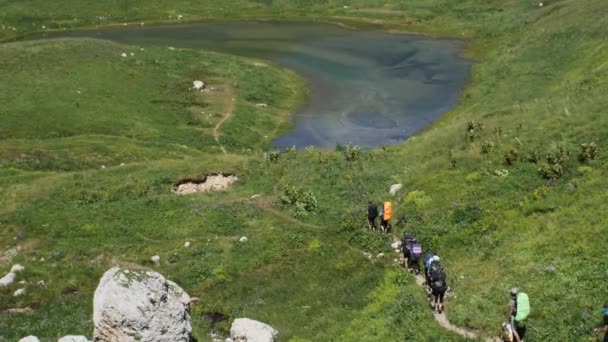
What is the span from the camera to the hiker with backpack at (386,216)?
115ft

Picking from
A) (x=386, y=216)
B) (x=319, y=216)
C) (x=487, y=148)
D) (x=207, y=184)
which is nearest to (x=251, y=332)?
(x=386, y=216)

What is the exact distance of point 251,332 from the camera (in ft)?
85.8

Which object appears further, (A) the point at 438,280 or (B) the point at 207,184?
(B) the point at 207,184

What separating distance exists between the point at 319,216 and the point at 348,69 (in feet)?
194

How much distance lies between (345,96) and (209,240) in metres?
49.2

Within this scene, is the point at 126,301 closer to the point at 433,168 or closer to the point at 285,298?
the point at 285,298

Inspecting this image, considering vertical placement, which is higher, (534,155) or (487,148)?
(534,155)

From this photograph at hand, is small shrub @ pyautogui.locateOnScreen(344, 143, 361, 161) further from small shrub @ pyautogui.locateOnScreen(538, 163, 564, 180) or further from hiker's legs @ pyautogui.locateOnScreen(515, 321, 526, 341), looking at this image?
hiker's legs @ pyautogui.locateOnScreen(515, 321, 526, 341)

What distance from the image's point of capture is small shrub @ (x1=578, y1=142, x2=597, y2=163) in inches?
1351

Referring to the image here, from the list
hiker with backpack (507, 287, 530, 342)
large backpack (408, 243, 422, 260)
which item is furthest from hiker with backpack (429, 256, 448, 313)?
large backpack (408, 243, 422, 260)

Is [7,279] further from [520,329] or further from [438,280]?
[520,329]

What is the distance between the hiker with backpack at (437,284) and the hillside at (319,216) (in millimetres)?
783

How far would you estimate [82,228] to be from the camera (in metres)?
42.2

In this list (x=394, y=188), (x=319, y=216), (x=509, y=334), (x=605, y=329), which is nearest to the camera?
(x=605, y=329)
